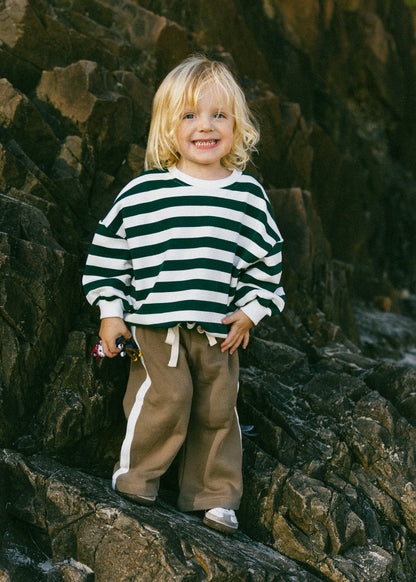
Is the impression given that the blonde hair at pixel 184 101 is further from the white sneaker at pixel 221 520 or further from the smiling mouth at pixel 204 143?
the white sneaker at pixel 221 520

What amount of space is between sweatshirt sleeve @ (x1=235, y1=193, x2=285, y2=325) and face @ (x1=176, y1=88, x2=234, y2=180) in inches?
14.7

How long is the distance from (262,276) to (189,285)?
441 mm

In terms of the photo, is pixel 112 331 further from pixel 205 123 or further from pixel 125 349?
pixel 205 123

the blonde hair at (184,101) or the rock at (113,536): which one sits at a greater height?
the blonde hair at (184,101)

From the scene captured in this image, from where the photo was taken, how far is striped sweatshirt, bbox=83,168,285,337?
3.20 metres

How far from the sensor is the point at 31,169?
4.23 m

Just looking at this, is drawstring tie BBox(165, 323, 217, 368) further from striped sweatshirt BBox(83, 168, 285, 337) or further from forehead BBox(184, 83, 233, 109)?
forehead BBox(184, 83, 233, 109)

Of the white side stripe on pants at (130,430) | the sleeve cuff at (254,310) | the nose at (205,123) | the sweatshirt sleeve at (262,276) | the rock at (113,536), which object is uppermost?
the nose at (205,123)

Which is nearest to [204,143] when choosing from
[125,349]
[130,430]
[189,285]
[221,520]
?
[189,285]

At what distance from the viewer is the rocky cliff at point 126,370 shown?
3.07 metres

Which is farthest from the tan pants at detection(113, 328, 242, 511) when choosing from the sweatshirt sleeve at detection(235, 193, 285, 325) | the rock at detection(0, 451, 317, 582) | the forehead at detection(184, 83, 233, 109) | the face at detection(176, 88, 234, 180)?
the forehead at detection(184, 83, 233, 109)

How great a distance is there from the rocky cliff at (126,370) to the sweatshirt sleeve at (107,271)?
A: 1.25ft

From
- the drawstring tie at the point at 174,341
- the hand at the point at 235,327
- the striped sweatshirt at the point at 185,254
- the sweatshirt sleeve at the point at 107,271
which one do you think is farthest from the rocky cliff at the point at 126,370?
the hand at the point at 235,327

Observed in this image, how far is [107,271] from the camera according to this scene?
10.9ft
